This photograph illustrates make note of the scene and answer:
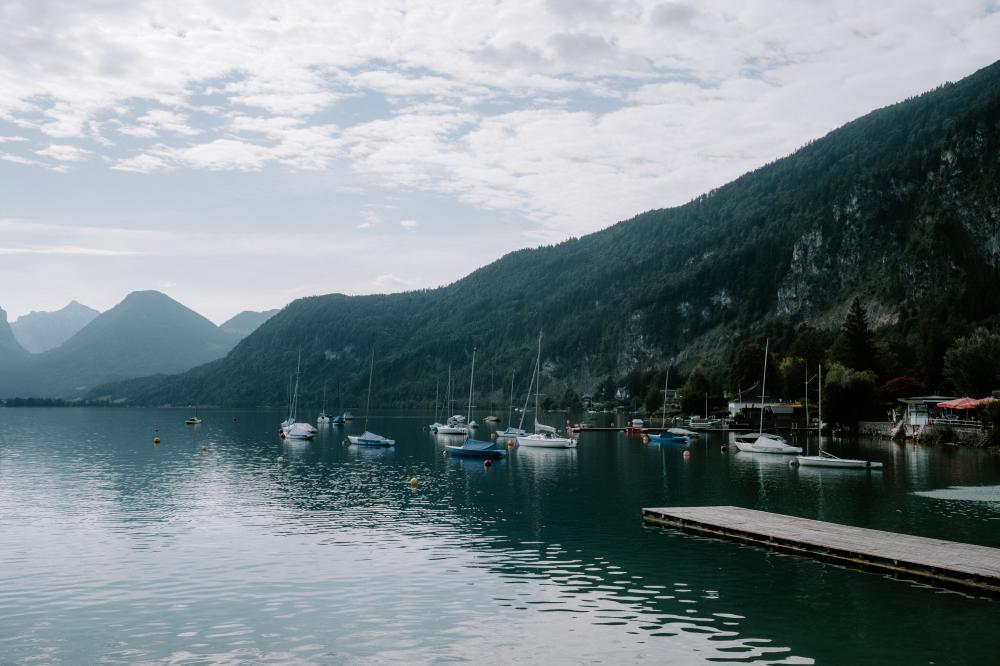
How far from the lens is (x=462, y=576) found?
35.9 meters

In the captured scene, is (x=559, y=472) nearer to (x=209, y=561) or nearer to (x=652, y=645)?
(x=209, y=561)

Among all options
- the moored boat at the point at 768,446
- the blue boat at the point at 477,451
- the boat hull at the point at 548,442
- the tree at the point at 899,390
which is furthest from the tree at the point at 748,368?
the blue boat at the point at 477,451

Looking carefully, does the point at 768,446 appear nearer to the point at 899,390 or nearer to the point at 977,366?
the point at 977,366

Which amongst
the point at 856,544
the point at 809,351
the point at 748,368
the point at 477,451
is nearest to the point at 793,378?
the point at 809,351

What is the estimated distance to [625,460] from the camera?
10006cm

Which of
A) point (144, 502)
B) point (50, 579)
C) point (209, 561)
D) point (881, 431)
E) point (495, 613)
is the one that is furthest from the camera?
point (881, 431)

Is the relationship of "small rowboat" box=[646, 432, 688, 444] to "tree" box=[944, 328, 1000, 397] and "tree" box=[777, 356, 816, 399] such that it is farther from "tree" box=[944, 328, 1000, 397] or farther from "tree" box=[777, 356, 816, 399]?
"tree" box=[777, 356, 816, 399]

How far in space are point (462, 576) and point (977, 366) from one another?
401 ft

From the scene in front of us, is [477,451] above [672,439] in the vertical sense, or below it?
below

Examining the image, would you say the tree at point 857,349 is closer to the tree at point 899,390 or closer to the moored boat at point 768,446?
the tree at point 899,390

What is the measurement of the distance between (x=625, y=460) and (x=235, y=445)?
68.7 m

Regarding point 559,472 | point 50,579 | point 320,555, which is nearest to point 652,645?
point 320,555

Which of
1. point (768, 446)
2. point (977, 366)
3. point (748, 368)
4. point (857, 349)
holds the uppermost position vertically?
point (857, 349)

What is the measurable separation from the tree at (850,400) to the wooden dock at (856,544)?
97.4m
